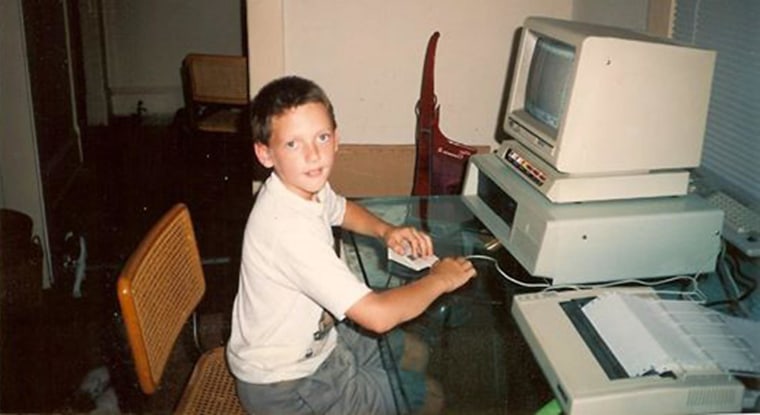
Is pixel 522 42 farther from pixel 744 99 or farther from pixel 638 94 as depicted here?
pixel 744 99

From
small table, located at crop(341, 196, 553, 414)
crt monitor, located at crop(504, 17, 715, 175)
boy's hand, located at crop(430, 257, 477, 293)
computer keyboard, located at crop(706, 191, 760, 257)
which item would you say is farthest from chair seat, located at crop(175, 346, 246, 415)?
computer keyboard, located at crop(706, 191, 760, 257)

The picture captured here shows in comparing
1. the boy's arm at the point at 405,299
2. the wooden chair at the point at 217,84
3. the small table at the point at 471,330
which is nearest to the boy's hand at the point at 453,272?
the boy's arm at the point at 405,299

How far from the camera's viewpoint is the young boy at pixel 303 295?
1.29 m

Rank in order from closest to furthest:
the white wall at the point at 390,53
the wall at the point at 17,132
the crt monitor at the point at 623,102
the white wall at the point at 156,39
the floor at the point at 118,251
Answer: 1. the crt monitor at the point at 623,102
2. the floor at the point at 118,251
3. the white wall at the point at 390,53
4. the wall at the point at 17,132
5. the white wall at the point at 156,39

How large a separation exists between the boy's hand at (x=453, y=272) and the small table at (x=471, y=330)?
0.11 m

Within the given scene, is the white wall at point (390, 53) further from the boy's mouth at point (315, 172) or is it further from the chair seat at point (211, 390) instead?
the boy's mouth at point (315, 172)

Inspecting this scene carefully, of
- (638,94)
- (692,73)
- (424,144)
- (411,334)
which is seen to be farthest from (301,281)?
(424,144)

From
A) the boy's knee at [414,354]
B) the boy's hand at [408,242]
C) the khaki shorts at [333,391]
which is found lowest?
the khaki shorts at [333,391]

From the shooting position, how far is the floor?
2361 millimetres

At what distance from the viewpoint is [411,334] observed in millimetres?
1430

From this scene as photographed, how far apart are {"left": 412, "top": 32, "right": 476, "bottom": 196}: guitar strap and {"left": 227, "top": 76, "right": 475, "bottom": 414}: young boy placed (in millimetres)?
986

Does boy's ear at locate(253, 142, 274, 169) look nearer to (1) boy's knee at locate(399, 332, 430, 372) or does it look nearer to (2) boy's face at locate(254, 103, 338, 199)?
(2) boy's face at locate(254, 103, 338, 199)

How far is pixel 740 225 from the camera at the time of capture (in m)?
1.64

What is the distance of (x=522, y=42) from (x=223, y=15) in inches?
157
